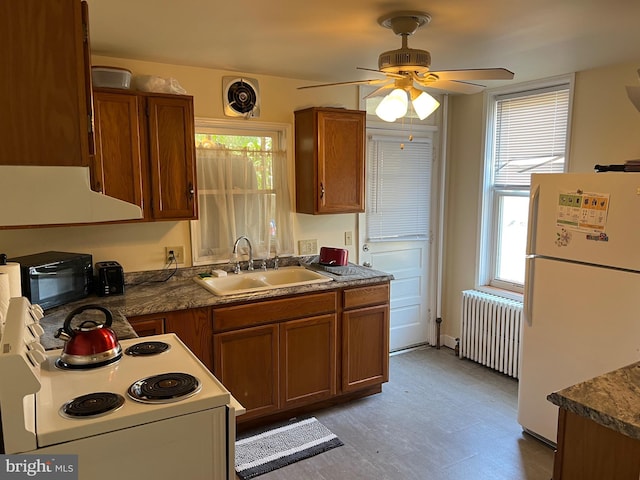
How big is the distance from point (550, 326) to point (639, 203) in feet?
2.72

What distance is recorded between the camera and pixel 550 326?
2.69 metres

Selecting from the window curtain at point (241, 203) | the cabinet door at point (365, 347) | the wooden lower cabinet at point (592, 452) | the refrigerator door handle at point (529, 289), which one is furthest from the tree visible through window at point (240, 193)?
the wooden lower cabinet at point (592, 452)

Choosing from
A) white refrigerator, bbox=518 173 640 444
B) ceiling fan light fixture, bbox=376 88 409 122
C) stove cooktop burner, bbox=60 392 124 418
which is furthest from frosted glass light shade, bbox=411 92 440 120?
stove cooktop burner, bbox=60 392 124 418

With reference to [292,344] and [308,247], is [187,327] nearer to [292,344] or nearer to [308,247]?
[292,344]

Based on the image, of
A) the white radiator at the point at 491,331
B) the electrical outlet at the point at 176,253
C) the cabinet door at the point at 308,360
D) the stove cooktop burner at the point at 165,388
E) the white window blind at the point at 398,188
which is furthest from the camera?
the white window blind at the point at 398,188

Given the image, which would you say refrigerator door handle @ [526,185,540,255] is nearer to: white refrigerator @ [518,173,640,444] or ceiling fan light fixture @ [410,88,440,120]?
white refrigerator @ [518,173,640,444]

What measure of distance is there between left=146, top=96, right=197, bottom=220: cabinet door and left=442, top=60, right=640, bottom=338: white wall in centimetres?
244

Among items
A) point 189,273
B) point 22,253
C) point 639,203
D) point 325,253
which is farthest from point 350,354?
point 22,253

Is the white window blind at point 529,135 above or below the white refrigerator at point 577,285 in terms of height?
above

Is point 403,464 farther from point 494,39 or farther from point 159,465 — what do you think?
point 494,39

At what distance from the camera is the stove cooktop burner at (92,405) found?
1301mm

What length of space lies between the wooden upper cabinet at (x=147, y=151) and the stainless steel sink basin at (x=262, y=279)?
1.60 ft

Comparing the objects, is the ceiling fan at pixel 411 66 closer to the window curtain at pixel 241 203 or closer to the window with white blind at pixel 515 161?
the window curtain at pixel 241 203

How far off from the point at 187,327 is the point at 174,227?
0.82 metres
